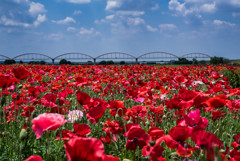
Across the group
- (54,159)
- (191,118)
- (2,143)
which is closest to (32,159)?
(191,118)

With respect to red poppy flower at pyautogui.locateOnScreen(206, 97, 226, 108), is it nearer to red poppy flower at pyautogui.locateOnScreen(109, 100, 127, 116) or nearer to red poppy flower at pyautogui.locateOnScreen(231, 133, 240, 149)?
red poppy flower at pyautogui.locateOnScreen(231, 133, 240, 149)

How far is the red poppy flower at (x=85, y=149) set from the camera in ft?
2.02

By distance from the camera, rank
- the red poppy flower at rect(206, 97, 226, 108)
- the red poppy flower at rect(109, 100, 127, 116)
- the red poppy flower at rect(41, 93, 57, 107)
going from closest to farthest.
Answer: the red poppy flower at rect(206, 97, 226, 108)
the red poppy flower at rect(109, 100, 127, 116)
the red poppy flower at rect(41, 93, 57, 107)

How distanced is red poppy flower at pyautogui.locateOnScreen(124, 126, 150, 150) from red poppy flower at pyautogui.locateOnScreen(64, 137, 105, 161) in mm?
509

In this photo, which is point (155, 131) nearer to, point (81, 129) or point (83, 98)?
point (81, 129)

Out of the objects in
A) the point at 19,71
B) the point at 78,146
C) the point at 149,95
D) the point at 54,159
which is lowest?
the point at 54,159

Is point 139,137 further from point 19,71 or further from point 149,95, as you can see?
point 149,95

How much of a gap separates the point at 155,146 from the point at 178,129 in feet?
0.50

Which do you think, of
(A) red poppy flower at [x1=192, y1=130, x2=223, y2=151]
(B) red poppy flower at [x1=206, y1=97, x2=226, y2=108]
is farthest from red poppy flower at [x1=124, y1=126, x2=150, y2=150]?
(B) red poppy flower at [x1=206, y1=97, x2=226, y2=108]

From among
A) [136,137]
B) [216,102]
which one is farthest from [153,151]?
[216,102]

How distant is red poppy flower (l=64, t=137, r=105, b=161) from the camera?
24.2 inches

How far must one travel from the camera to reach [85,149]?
0.62 metres

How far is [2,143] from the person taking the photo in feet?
6.79

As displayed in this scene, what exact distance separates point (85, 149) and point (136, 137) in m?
0.59
